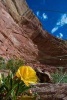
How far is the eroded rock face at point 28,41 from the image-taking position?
2238 cm

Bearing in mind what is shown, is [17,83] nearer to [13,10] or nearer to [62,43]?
[62,43]

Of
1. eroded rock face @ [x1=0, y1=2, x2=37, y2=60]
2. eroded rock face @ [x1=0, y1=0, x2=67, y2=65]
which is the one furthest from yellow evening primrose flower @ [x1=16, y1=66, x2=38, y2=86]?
eroded rock face @ [x1=0, y1=2, x2=37, y2=60]

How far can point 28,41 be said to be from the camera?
25.7 metres

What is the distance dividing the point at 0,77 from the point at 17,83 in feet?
0.57

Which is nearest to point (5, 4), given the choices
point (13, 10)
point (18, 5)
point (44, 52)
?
point (13, 10)

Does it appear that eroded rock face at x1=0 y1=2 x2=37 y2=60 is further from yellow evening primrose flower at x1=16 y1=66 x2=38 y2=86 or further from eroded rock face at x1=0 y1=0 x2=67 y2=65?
yellow evening primrose flower at x1=16 y1=66 x2=38 y2=86

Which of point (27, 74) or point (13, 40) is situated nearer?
point (27, 74)

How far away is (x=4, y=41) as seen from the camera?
21.9 meters

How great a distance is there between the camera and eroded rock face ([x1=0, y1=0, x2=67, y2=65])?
2238 centimetres

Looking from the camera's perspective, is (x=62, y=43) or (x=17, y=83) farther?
(x=62, y=43)

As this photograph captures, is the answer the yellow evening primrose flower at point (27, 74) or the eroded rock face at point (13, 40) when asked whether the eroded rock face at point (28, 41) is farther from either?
the yellow evening primrose flower at point (27, 74)

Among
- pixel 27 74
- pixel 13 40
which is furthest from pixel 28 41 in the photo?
pixel 27 74

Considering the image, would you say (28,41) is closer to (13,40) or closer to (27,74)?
(13,40)

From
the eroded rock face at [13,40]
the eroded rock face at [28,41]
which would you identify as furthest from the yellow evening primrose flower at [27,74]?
the eroded rock face at [13,40]
